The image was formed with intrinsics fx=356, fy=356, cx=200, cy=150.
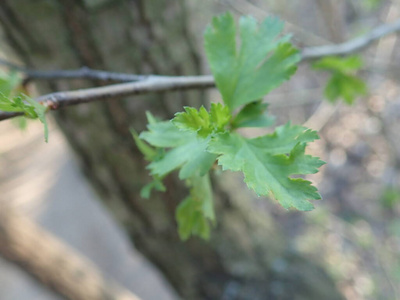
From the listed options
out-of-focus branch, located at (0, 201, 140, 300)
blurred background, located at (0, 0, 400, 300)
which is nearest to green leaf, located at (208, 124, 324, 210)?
blurred background, located at (0, 0, 400, 300)

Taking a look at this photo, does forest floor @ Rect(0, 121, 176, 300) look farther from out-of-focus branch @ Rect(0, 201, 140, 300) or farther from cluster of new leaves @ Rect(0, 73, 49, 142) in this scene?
cluster of new leaves @ Rect(0, 73, 49, 142)

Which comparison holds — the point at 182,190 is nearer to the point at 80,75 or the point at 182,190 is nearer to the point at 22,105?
the point at 80,75

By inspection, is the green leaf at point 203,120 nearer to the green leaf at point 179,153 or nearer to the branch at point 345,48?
the green leaf at point 179,153

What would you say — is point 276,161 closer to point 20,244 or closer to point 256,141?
point 256,141

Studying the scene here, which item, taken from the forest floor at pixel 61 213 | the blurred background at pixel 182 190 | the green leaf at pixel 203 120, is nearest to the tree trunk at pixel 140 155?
the blurred background at pixel 182 190

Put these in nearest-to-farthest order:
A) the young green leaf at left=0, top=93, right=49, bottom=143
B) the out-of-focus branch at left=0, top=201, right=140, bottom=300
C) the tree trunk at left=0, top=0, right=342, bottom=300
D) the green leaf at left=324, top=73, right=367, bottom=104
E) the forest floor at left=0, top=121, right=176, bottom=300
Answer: the young green leaf at left=0, top=93, right=49, bottom=143
the tree trunk at left=0, top=0, right=342, bottom=300
the green leaf at left=324, top=73, right=367, bottom=104
the out-of-focus branch at left=0, top=201, right=140, bottom=300
the forest floor at left=0, top=121, right=176, bottom=300
